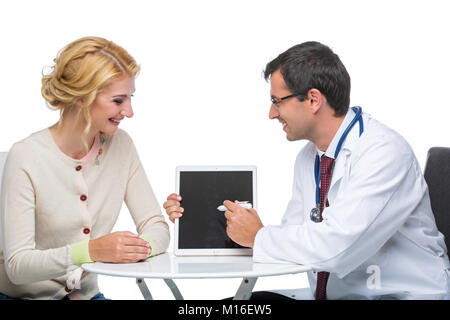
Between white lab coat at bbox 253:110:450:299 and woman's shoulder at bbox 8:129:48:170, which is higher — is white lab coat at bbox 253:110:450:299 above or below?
below

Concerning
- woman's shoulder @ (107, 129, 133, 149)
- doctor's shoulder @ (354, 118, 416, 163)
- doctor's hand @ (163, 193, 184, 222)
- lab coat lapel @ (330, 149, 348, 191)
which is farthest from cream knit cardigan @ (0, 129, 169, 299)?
doctor's shoulder @ (354, 118, 416, 163)

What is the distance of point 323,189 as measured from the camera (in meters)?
3.29

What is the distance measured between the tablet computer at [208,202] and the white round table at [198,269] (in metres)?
0.08

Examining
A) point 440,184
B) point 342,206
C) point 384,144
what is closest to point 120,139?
point 342,206

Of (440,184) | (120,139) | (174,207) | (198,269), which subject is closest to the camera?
(198,269)

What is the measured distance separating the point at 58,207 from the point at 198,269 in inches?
32.5

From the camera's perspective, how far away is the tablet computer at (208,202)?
10.5 ft

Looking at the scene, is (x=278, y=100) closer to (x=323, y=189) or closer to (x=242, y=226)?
(x=323, y=189)

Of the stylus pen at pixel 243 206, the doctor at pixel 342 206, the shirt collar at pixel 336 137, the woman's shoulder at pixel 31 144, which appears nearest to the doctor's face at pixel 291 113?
the doctor at pixel 342 206

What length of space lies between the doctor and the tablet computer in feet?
0.29

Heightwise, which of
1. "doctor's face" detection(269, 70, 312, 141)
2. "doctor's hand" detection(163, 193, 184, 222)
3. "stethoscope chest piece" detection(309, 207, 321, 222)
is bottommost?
"stethoscope chest piece" detection(309, 207, 321, 222)

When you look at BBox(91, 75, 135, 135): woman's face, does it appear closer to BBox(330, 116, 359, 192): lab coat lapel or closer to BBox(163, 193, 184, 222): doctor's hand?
BBox(163, 193, 184, 222): doctor's hand

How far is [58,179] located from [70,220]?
0.21 metres

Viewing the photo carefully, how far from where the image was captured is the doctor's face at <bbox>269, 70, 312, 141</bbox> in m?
3.29
